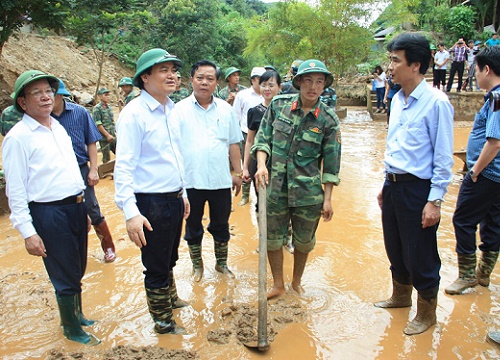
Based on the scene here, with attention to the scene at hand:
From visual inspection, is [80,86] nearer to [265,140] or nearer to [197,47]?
→ [197,47]

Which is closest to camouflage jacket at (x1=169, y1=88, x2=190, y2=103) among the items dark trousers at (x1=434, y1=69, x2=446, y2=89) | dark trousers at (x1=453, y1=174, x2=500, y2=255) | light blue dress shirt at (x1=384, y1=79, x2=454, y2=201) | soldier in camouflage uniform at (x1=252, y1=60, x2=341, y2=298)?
soldier in camouflage uniform at (x1=252, y1=60, x2=341, y2=298)

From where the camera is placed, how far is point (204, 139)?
3.59m

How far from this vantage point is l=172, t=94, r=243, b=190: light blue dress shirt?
11.6 ft

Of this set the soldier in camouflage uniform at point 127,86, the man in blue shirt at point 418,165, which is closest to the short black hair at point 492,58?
the man in blue shirt at point 418,165

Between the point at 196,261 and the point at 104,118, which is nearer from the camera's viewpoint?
the point at 196,261

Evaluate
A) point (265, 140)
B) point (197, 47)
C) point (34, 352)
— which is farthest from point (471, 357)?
point (197, 47)

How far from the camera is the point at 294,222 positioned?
3365 mm

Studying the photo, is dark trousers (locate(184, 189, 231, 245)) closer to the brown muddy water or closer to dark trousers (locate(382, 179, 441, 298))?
the brown muddy water

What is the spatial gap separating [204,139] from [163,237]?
3.75 ft

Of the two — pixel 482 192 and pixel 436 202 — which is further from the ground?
pixel 436 202

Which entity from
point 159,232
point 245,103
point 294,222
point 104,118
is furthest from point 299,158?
point 104,118

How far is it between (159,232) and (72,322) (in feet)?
2.94

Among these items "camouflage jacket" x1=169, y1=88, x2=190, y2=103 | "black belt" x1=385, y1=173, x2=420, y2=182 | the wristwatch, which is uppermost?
"camouflage jacket" x1=169, y1=88, x2=190, y2=103

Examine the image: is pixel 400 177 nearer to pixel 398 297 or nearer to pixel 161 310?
pixel 398 297
